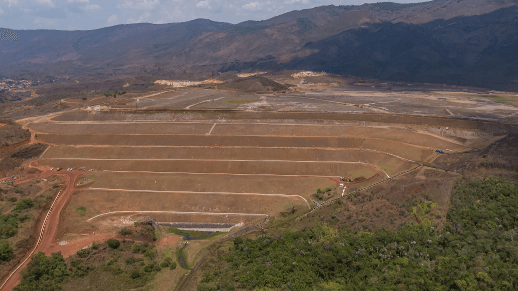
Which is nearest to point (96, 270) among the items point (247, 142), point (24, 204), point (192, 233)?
point (192, 233)

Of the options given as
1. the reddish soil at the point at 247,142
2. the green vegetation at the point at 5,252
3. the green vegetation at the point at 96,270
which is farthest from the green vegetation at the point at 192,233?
the reddish soil at the point at 247,142

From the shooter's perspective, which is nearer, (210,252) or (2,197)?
(210,252)

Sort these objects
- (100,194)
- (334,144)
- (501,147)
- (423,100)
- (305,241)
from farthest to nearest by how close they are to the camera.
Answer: (423,100)
(334,144)
(501,147)
(100,194)
(305,241)

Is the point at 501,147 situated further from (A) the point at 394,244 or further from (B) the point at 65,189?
(B) the point at 65,189

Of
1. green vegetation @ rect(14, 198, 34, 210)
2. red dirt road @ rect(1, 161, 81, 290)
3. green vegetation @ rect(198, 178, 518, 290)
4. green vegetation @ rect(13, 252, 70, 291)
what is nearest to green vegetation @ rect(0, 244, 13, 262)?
red dirt road @ rect(1, 161, 81, 290)

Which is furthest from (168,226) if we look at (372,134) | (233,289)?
(372,134)

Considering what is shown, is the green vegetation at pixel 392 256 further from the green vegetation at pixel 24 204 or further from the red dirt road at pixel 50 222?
the green vegetation at pixel 24 204
